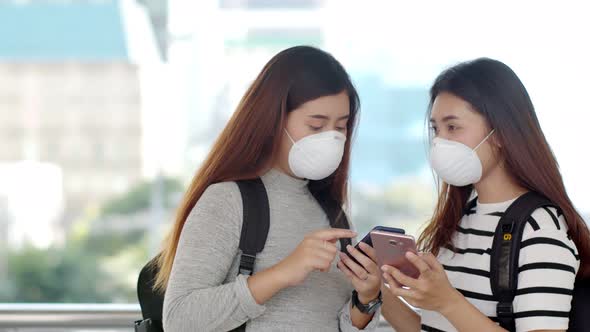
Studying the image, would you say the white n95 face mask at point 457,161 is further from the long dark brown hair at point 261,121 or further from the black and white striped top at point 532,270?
the long dark brown hair at point 261,121

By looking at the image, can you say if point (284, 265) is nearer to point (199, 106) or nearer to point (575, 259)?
point (575, 259)

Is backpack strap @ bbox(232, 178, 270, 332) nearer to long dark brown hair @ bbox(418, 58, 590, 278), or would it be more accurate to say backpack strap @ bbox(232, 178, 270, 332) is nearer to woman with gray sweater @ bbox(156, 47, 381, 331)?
woman with gray sweater @ bbox(156, 47, 381, 331)

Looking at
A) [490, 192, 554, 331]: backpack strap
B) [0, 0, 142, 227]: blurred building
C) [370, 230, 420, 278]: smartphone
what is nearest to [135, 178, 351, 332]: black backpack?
[370, 230, 420, 278]: smartphone

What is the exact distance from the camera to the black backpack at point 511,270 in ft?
5.59

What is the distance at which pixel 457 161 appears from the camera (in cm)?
182

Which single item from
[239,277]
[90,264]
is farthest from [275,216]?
[90,264]

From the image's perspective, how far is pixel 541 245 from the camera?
5.55 ft

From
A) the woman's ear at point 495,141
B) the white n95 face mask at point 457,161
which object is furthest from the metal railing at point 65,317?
the woman's ear at point 495,141

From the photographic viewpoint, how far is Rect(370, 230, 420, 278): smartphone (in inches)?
64.6

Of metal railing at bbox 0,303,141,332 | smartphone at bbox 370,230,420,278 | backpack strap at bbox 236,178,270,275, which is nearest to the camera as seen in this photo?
smartphone at bbox 370,230,420,278

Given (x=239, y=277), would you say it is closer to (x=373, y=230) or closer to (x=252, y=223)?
(x=252, y=223)

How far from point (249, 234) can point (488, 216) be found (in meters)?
0.54

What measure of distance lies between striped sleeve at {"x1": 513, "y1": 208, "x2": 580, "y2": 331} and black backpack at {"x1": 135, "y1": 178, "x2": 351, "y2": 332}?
45cm

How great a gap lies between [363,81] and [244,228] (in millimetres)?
4115
